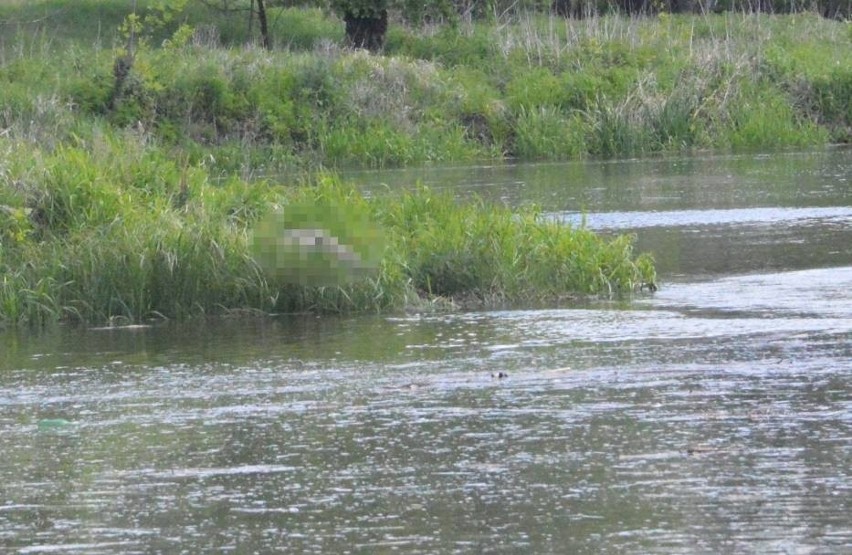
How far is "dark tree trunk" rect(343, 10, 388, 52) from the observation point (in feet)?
117

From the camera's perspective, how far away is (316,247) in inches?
481

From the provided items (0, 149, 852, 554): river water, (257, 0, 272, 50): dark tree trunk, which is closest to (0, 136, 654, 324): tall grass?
(0, 149, 852, 554): river water

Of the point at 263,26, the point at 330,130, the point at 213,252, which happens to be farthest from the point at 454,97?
the point at 213,252

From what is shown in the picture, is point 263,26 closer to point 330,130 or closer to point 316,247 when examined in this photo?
point 330,130

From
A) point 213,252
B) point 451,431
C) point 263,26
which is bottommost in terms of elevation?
point 451,431

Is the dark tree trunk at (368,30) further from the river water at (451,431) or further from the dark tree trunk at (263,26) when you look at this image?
the river water at (451,431)

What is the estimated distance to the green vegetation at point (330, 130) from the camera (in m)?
12.6

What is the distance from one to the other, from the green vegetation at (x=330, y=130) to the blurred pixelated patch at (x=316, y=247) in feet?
0.16

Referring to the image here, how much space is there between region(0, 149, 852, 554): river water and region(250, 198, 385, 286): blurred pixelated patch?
0.45m

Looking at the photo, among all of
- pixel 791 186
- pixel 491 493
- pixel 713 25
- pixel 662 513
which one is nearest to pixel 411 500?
pixel 491 493

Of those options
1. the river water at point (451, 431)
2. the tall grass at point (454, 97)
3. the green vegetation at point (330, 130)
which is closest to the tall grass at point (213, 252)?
the green vegetation at point (330, 130)

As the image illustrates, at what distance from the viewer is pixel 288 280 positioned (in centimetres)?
1248

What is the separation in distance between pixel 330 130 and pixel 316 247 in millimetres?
17611

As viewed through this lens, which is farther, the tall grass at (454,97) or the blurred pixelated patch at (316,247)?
the tall grass at (454,97)
